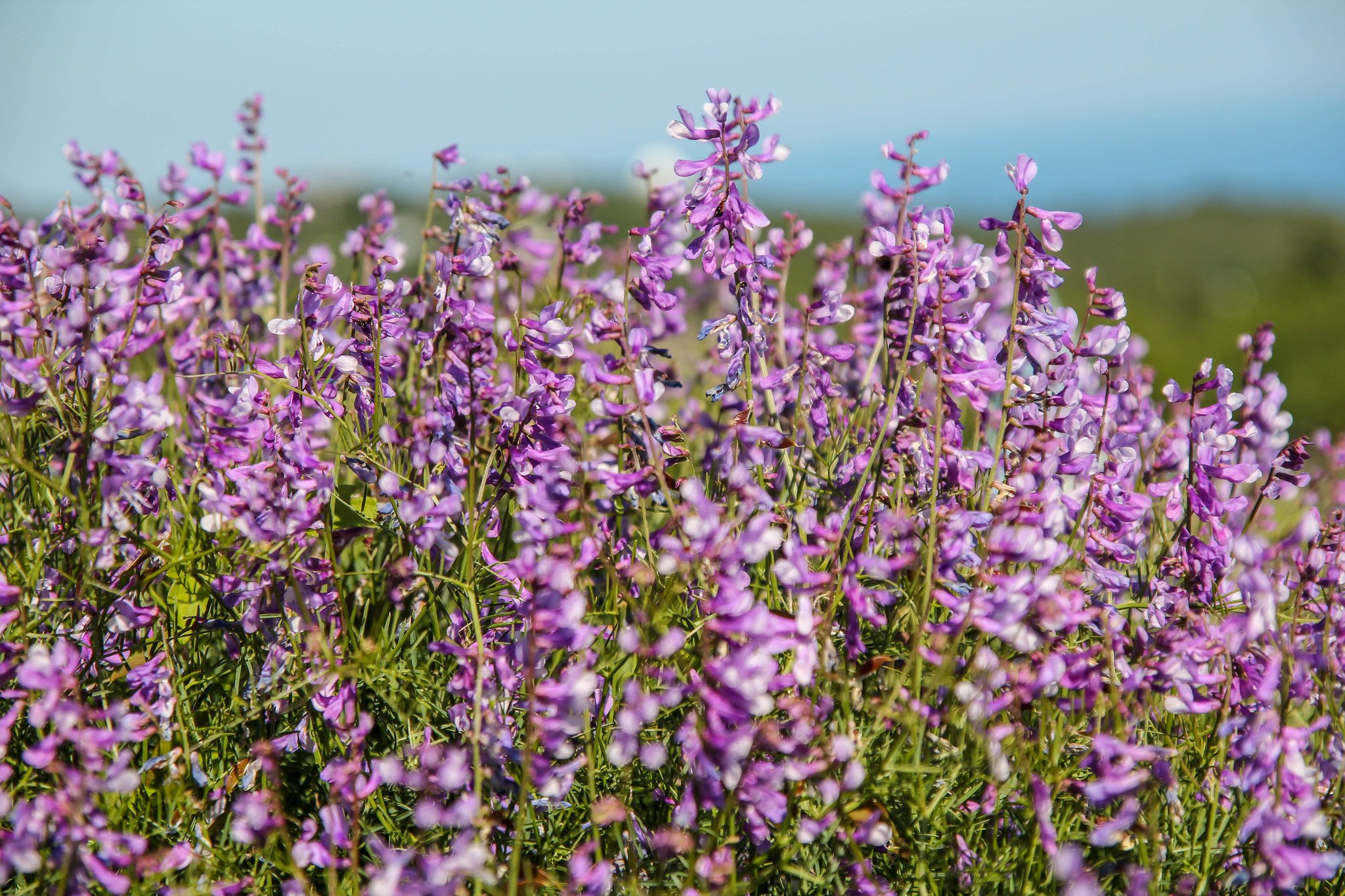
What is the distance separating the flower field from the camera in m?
1.70

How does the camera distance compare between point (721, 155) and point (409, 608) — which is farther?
point (409, 608)

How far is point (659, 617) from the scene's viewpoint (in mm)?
1758

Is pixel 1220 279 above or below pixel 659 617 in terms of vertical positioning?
above

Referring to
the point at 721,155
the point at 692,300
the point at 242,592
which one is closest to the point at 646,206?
the point at 692,300

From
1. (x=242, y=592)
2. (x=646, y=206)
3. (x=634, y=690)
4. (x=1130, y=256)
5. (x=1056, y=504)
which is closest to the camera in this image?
(x=634, y=690)

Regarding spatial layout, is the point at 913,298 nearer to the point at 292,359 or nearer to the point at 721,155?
the point at 721,155

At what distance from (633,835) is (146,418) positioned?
1.23 m

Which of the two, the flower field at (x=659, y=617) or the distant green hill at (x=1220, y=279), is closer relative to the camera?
the flower field at (x=659, y=617)

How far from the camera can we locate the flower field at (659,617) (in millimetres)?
1702

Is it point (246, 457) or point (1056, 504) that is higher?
point (1056, 504)

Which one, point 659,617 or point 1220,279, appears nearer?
point 659,617

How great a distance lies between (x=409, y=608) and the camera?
2354 mm

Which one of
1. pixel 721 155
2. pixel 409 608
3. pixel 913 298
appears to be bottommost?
pixel 409 608

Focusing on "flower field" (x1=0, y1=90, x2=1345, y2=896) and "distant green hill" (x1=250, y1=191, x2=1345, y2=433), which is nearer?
"flower field" (x1=0, y1=90, x2=1345, y2=896)
